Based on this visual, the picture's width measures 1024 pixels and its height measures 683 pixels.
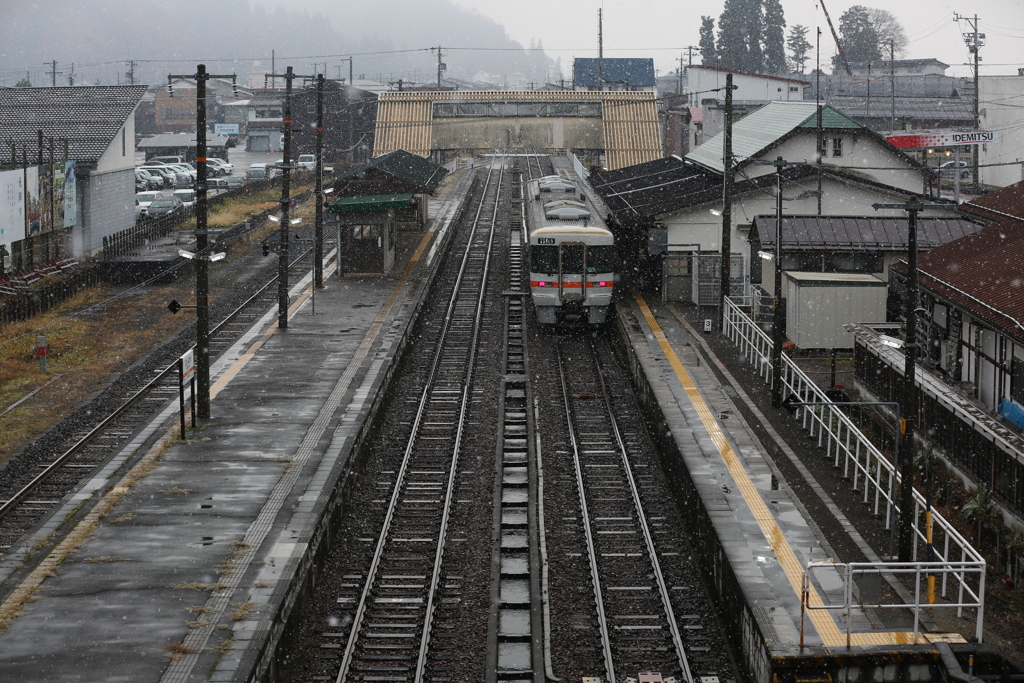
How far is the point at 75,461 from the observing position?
1772 centimetres

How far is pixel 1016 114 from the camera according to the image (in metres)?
55.3

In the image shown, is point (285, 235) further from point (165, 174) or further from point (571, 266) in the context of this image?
point (165, 174)

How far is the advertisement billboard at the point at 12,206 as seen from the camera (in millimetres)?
30219

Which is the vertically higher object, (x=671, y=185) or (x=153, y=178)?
(x=153, y=178)

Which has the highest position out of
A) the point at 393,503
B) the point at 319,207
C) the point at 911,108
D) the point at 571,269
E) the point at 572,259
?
the point at 911,108

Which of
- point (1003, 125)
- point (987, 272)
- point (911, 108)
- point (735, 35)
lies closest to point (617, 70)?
point (735, 35)

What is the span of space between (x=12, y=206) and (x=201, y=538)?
67.9 ft

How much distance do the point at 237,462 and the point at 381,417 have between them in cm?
465

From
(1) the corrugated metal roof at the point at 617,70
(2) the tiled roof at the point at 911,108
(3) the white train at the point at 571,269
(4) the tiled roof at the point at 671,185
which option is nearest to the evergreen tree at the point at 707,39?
(1) the corrugated metal roof at the point at 617,70

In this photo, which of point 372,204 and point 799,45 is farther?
point 799,45

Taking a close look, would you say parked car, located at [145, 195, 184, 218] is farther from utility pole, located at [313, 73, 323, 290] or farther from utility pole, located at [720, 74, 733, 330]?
utility pole, located at [720, 74, 733, 330]

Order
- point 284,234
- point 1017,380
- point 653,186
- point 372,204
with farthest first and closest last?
point 653,186
point 372,204
point 284,234
point 1017,380

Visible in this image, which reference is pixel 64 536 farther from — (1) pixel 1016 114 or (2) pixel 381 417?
(1) pixel 1016 114

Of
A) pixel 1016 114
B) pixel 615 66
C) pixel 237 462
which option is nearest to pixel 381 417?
pixel 237 462
